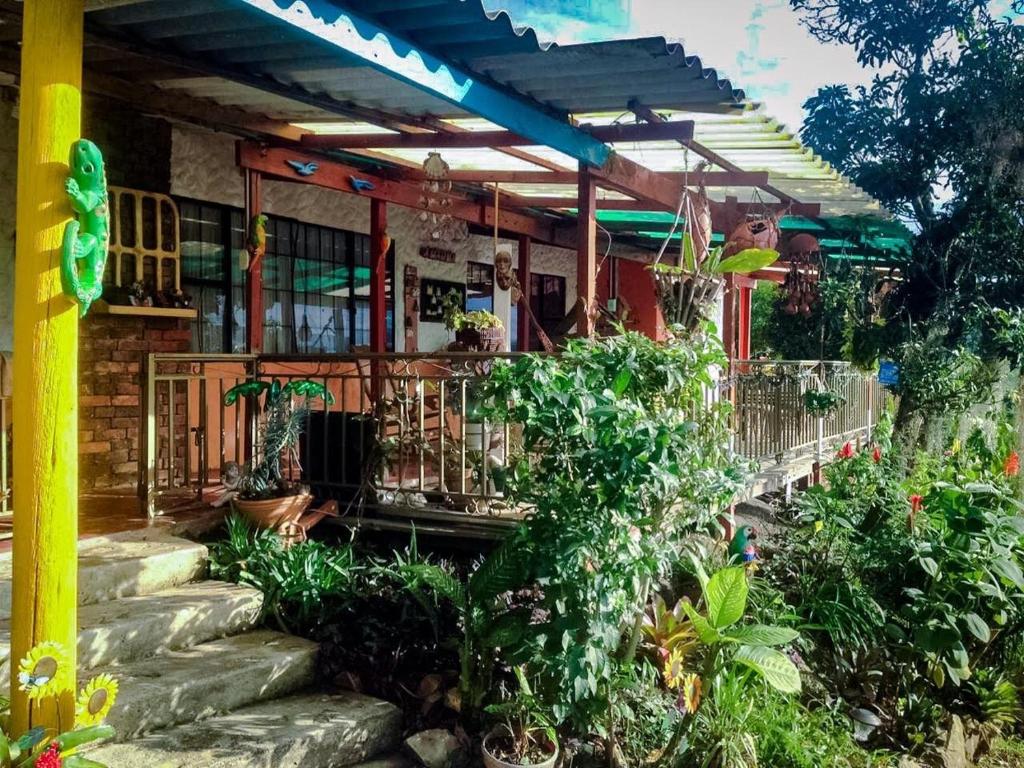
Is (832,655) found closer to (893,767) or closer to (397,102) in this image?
(893,767)

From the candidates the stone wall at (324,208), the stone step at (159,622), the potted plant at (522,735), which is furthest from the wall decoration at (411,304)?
the potted plant at (522,735)

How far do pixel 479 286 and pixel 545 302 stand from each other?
2136 mm

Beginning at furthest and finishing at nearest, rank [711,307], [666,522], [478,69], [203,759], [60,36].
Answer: [711,307] < [478,69] < [666,522] < [203,759] < [60,36]

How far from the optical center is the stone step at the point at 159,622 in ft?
12.5

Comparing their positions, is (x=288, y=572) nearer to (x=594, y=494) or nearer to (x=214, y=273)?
(x=594, y=494)

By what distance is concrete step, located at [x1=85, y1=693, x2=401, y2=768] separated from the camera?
3.32 m

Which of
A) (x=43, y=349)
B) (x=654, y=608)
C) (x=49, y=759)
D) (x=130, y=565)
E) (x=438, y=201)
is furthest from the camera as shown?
(x=438, y=201)

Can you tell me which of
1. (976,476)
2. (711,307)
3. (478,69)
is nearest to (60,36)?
(478,69)

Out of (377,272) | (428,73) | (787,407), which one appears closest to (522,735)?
(428,73)

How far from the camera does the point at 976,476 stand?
711 centimetres

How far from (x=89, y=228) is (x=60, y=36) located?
1.96 feet

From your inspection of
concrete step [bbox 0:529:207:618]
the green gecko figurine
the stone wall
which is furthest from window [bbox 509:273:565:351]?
the green gecko figurine

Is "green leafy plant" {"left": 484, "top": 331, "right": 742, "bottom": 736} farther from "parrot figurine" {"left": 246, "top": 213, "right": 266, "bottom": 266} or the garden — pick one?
"parrot figurine" {"left": 246, "top": 213, "right": 266, "bottom": 266}

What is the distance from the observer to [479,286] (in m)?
11.1
